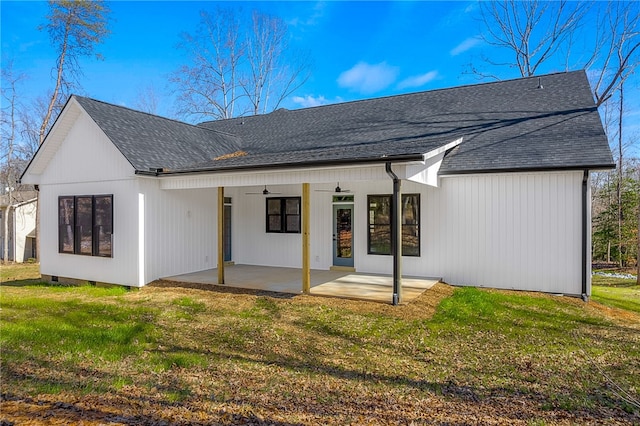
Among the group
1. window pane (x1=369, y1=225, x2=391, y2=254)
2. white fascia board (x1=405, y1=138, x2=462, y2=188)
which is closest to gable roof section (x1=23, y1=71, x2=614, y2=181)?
white fascia board (x1=405, y1=138, x2=462, y2=188)

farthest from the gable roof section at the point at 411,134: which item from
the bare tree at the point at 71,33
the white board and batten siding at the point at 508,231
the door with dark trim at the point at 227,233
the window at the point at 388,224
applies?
the bare tree at the point at 71,33

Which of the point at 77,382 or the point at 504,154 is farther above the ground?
the point at 504,154

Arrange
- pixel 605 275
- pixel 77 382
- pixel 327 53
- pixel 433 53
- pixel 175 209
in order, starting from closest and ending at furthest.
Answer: pixel 77 382
pixel 175 209
pixel 605 275
pixel 433 53
pixel 327 53

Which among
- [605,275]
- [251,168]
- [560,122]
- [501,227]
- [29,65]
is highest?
[29,65]

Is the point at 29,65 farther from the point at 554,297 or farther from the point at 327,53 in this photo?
the point at 554,297

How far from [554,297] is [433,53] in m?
18.8

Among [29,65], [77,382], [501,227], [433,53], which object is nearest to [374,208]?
[501,227]

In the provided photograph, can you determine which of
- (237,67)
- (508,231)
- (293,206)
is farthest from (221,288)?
(237,67)

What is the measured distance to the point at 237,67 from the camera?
2720 cm

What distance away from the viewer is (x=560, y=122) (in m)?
9.78

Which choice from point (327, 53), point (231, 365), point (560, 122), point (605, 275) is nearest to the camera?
point (231, 365)

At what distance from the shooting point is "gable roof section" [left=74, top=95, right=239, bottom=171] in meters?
9.95

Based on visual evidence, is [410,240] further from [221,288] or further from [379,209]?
[221,288]

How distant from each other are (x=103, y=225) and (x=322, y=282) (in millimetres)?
5882
